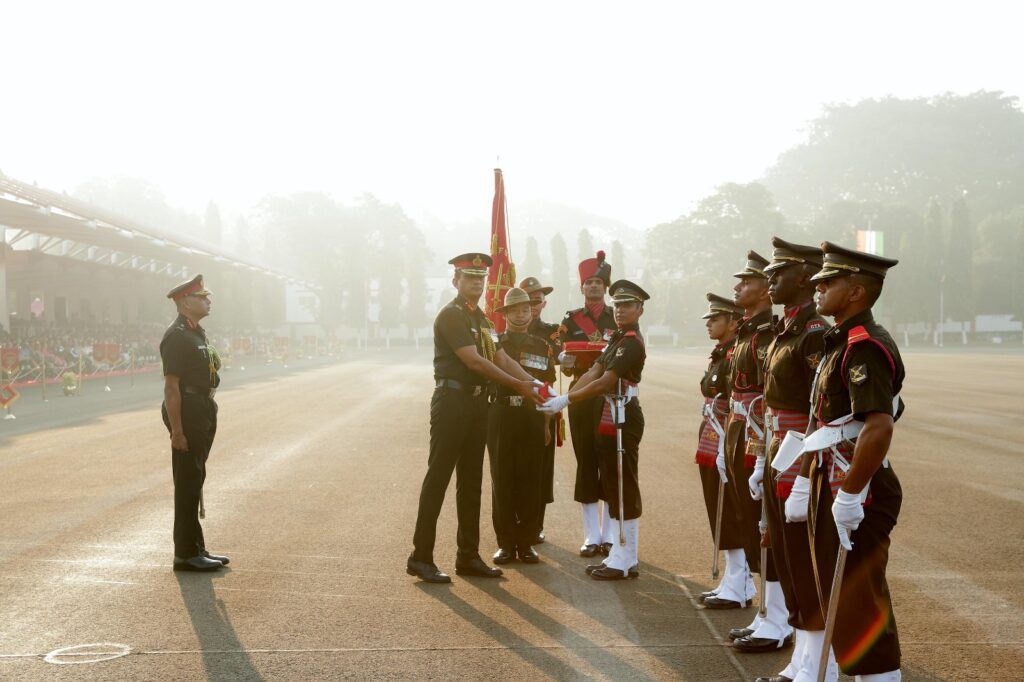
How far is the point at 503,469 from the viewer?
807 cm

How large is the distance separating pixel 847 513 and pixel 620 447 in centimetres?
336

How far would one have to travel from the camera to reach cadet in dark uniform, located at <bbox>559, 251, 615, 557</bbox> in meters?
7.95

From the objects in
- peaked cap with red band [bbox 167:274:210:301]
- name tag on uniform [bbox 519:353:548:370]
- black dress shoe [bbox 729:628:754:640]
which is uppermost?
peaked cap with red band [bbox 167:274:210:301]

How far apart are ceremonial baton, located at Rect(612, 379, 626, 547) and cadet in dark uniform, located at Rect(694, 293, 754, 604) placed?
0.72 m

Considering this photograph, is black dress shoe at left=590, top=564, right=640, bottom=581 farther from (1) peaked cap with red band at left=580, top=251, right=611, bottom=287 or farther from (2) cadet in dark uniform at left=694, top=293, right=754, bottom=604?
(1) peaked cap with red band at left=580, top=251, right=611, bottom=287

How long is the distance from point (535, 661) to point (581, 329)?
368 cm

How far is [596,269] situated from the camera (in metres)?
8.79

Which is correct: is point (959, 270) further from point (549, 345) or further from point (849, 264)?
point (849, 264)

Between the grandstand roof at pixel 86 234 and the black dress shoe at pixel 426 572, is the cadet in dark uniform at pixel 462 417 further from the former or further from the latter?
the grandstand roof at pixel 86 234

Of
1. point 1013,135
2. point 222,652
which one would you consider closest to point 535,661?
point 222,652

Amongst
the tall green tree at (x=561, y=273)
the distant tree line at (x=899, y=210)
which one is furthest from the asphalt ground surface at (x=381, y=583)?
the tall green tree at (x=561, y=273)

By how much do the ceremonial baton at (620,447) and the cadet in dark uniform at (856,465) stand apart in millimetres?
2803

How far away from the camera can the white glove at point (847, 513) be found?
13.7ft

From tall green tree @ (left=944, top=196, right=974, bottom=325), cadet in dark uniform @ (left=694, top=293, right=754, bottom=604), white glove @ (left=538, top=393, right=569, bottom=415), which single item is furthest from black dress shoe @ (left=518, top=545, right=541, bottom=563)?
tall green tree @ (left=944, top=196, right=974, bottom=325)
